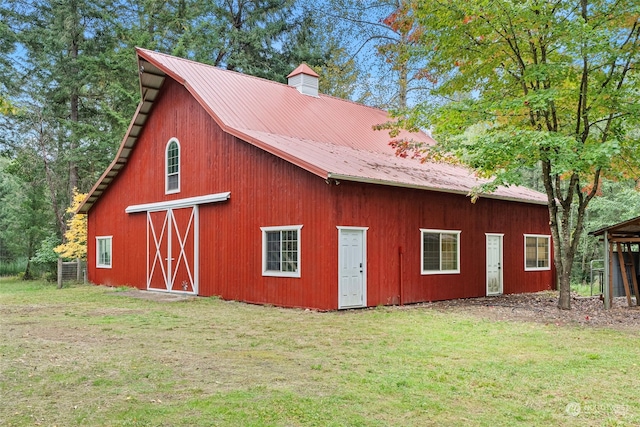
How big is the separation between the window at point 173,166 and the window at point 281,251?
4.18m

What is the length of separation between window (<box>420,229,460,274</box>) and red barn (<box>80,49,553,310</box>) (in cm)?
4

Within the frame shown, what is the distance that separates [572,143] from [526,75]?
1.79 meters

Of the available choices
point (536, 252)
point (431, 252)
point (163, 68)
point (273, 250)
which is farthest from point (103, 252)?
point (536, 252)

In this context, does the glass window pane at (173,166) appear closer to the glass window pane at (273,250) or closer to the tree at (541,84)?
the glass window pane at (273,250)

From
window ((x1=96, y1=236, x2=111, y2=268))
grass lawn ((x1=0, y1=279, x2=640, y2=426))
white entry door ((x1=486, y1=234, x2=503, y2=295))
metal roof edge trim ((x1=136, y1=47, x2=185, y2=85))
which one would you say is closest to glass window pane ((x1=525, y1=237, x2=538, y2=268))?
white entry door ((x1=486, y1=234, x2=503, y2=295))

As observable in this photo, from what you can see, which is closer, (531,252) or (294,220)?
(294,220)

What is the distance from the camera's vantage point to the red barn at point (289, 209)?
1181 centimetres

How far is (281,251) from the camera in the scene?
40.9 ft

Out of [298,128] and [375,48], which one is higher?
[375,48]

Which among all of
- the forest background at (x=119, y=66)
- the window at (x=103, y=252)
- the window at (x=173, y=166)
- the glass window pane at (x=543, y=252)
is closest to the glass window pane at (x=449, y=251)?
the glass window pane at (x=543, y=252)

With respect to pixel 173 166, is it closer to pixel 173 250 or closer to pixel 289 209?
pixel 173 250

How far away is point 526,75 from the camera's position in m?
10.8

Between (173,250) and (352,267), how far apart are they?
20.3 feet

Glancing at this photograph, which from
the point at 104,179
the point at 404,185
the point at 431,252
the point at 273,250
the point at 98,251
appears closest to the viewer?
the point at 404,185
